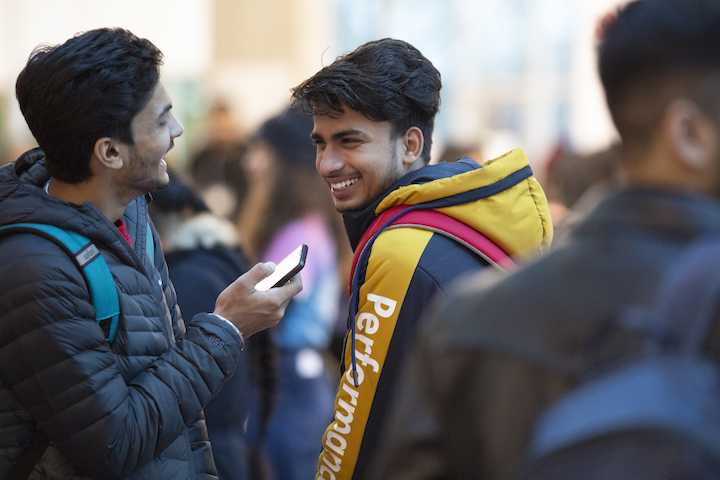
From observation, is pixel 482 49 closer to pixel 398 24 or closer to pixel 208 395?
pixel 398 24

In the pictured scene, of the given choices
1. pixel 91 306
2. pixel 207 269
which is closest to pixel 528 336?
pixel 91 306

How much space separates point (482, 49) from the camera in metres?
14.3

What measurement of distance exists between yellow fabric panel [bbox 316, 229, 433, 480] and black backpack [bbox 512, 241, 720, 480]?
0.87 metres

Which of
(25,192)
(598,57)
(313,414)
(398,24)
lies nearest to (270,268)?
(25,192)

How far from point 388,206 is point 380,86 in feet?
1.15

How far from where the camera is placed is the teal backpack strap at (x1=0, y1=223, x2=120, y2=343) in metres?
1.61

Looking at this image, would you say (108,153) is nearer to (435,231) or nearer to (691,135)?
(435,231)

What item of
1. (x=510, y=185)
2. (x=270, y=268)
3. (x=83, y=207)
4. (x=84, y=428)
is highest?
(x=510, y=185)

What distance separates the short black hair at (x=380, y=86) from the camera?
81.6 inches

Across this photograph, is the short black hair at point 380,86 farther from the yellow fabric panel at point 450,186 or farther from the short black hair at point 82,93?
→ the short black hair at point 82,93

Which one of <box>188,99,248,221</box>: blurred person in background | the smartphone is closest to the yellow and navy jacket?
the smartphone

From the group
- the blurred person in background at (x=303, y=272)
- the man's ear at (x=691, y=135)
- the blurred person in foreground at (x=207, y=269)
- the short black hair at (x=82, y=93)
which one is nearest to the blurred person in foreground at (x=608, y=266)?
the man's ear at (x=691, y=135)

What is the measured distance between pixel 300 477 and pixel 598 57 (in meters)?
2.90

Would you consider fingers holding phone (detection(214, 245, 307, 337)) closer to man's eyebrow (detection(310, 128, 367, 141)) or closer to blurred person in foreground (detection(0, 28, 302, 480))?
blurred person in foreground (detection(0, 28, 302, 480))
